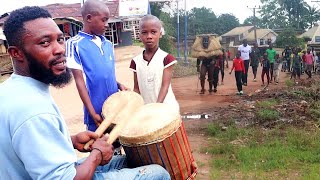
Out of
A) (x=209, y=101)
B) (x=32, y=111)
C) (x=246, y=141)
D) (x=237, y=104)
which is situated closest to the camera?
(x=32, y=111)

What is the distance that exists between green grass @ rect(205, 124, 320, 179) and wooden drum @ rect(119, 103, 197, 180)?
7.71 feet

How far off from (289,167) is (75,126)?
12.1 feet

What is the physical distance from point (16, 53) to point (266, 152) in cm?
418

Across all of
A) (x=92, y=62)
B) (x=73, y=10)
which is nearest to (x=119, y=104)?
(x=92, y=62)

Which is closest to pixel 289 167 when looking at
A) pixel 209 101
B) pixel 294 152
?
pixel 294 152

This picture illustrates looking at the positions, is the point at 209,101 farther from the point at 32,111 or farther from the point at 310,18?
the point at 310,18

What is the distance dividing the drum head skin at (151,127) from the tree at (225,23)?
49897 mm

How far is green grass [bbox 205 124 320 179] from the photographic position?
4.61 m

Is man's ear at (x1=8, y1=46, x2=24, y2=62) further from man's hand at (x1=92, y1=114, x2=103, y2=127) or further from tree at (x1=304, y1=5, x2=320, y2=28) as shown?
tree at (x1=304, y1=5, x2=320, y2=28)

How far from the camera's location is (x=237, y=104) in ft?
31.8

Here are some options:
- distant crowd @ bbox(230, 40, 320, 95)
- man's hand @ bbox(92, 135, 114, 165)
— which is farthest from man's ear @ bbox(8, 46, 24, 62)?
distant crowd @ bbox(230, 40, 320, 95)

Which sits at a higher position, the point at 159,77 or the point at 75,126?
the point at 159,77

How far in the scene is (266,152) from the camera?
5.18 metres

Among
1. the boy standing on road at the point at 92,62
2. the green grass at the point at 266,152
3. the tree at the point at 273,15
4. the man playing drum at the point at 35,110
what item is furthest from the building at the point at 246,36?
the man playing drum at the point at 35,110
